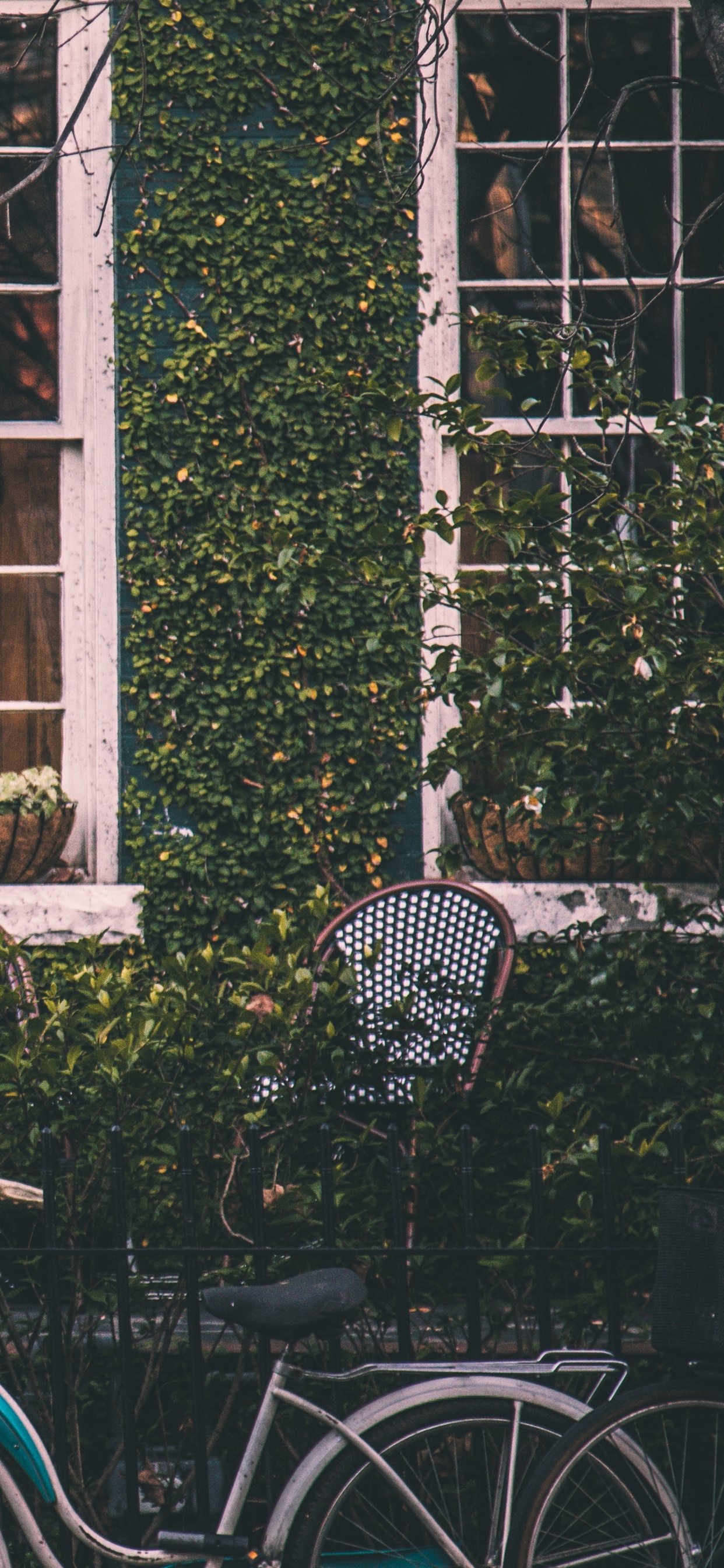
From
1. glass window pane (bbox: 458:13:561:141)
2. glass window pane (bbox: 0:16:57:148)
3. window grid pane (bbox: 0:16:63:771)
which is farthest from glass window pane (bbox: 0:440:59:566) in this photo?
glass window pane (bbox: 458:13:561:141)

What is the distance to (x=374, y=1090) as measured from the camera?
368cm

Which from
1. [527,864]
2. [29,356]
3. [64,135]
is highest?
[64,135]

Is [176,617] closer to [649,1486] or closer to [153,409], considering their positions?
[153,409]

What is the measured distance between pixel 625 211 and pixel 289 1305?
4.64 metres

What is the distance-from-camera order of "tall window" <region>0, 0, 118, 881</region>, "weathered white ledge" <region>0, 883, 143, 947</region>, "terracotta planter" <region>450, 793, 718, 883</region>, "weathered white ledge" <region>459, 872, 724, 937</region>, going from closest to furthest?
"terracotta planter" <region>450, 793, 718, 883</region>
"weathered white ledge" <region>459, 872, 724, 937</region>
"weathered white ledge" <region>0, 883, 143, 947</region>
"tall window" <region>0, 0, 118, 881</region>

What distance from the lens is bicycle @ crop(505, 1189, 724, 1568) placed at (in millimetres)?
2572

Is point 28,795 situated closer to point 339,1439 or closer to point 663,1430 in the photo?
point 339,1439

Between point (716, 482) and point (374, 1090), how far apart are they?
176cm

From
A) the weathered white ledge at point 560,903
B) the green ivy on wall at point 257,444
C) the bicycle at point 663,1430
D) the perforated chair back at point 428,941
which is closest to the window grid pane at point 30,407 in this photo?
the green ivy on wall at point 257,444

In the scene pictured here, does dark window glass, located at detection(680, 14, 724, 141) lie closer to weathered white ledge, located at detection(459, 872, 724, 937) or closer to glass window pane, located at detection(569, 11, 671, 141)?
glass window pane, located at detection(569, 11, 671, 141)

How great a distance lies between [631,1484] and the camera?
2648mm

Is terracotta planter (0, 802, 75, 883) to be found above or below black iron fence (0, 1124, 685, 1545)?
above

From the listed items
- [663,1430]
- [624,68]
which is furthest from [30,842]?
[624,68]

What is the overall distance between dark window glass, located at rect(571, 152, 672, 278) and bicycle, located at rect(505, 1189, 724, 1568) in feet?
13.6
